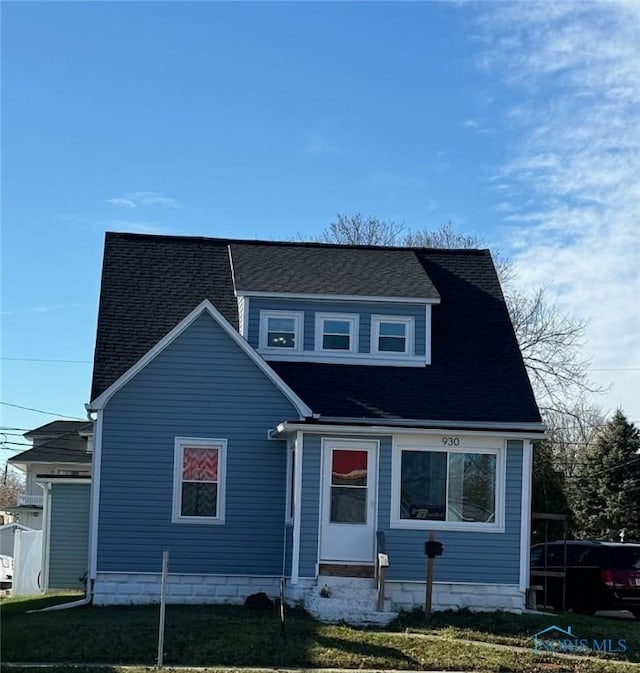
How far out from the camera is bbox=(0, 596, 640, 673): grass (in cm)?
1477

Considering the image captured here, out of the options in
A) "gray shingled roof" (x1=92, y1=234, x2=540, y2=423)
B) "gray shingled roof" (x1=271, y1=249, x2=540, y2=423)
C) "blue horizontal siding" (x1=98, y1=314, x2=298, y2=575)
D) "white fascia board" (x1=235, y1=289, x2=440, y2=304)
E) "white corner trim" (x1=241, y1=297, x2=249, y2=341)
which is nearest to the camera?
"blue horizontal siding" (x1=98, y1=314, x2=298, y2=575)

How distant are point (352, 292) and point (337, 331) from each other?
855 millimetres

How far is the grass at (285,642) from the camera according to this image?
14.8 meters

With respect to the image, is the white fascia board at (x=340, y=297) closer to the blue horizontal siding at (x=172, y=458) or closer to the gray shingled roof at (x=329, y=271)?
the gray shingled roof at (x=329, y=271)

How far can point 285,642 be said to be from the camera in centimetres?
1559

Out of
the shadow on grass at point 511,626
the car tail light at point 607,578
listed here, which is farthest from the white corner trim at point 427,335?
the car tail light at point 607,578

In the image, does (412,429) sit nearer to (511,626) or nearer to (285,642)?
(511,626)

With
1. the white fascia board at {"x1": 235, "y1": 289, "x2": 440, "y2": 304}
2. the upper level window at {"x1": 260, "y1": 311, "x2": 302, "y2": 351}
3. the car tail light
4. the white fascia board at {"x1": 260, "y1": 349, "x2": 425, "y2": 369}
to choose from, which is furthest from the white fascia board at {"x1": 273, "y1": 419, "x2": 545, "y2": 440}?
the car tail light

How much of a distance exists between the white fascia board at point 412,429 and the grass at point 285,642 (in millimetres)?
3307

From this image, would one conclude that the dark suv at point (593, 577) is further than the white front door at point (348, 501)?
Yes

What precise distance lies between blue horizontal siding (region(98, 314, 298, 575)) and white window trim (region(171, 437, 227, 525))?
3.7 inches

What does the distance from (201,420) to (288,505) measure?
7.54ft

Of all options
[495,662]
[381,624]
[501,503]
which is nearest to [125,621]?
[381,624]

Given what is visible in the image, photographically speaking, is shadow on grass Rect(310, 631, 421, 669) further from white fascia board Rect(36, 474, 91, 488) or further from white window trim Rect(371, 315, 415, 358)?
white fascia board Rect(36, 474, 91, 488)
